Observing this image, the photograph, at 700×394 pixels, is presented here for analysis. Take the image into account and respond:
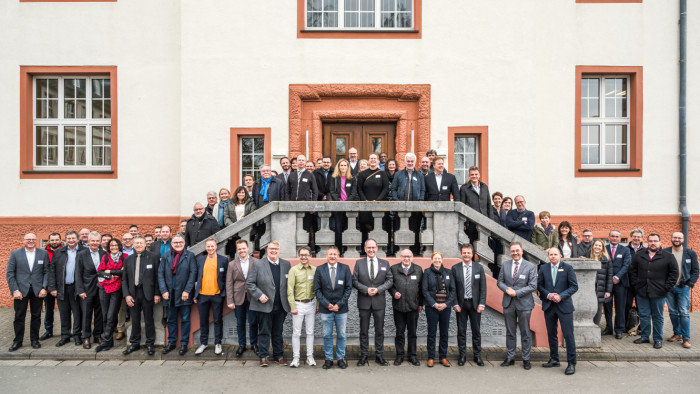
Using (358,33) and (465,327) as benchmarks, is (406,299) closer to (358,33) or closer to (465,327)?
(465,327)

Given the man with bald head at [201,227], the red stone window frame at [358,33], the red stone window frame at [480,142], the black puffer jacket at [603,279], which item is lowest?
the black puffer jacket at [603,279]

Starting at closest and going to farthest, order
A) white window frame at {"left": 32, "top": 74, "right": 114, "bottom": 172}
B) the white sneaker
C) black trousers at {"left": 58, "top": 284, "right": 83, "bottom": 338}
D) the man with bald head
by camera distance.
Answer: the white sneaker < black trousers at {"left": 58, "top": 284, "right": 83, "bottom": 338} < the man with bald head < white window frame at {"left": 32, "top": 74, "right": 114, "bottom": 172}

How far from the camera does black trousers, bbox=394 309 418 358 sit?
261 inches

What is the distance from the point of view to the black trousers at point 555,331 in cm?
642

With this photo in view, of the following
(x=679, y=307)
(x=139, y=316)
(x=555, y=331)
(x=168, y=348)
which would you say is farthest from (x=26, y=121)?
(x=679, y=307)

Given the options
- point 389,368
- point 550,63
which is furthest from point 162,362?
point 550,63

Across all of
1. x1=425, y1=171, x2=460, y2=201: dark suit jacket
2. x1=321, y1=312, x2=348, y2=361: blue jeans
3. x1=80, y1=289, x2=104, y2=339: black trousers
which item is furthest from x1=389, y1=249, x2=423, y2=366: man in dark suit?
x1=80, y1=289, x2=104, y2=339: black trousers

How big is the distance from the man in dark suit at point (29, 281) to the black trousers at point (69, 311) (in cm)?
31

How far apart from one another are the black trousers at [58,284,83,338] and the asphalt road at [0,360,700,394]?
2.33ft

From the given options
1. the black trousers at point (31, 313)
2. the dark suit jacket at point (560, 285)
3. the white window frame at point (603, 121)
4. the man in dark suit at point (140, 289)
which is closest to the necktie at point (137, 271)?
the man in dark suit at point (140, 289)

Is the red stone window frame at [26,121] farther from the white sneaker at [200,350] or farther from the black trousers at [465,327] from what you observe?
the black trousers at [465,327]

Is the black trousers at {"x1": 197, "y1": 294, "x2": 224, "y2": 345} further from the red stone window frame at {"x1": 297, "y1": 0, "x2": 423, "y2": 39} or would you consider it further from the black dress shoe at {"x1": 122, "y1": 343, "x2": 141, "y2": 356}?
the red stone window frame at {"x1": 297, "y1": 0, "x2": 423, "y2": 39}

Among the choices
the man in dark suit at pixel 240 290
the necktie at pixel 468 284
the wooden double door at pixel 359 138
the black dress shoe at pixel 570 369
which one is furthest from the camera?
the wooden double door at pixel 359 138

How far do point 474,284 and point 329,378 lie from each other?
7.87 ft
